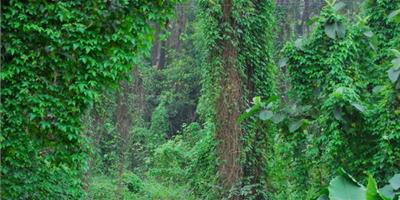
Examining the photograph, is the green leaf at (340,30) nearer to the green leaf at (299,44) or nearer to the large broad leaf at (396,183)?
the green leaf at (299,44)

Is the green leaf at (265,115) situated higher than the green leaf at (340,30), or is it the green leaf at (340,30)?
the green leaf at (340,30)

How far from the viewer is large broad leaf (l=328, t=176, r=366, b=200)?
353 centimetres

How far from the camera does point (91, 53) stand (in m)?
4.13

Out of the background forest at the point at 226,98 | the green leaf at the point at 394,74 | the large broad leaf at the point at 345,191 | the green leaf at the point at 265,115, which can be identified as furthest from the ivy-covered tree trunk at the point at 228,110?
the large broad leaf at the point at 345,191

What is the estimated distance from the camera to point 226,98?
7531 mm

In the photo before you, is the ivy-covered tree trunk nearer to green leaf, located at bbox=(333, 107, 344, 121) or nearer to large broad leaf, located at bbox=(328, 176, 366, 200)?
green leaf, located at bbox=(333, 107, 344, 121)

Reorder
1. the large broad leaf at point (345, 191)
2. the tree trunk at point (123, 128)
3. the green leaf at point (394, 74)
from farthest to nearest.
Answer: the tree trunk at point (123, 128)
the green leaf at point (394, 74)
the large broad leaf at point (345, 191)

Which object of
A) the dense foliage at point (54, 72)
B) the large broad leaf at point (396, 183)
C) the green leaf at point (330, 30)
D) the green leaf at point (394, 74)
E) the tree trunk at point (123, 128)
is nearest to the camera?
the dense foliage at point (54, 72)

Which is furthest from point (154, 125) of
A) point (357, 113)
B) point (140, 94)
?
point (357, 113)

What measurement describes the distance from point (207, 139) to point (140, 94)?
12.2 feet

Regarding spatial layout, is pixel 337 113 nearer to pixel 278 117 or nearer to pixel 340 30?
pixel 278 117

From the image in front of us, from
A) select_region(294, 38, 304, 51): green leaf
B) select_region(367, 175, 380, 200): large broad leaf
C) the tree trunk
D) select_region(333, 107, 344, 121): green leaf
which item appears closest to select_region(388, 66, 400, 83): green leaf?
select_region(333, 107, 344, 121): green leaf

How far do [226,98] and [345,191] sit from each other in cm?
406

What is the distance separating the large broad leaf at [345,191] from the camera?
3.53 metres
